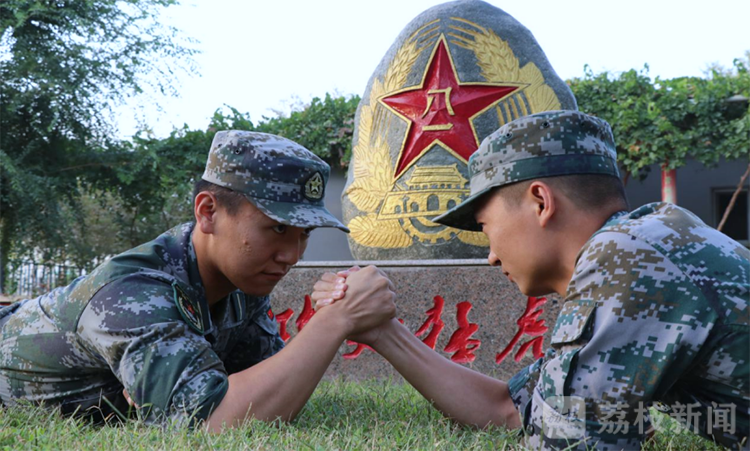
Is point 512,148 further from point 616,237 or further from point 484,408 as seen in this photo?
point 484,408

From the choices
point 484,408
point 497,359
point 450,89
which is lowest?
point 497,359

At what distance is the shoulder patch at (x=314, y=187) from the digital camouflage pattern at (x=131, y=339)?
20.2 inches

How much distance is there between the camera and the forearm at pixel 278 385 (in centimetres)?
212

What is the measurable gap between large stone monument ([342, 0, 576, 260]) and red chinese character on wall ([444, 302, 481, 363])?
55 centimetres

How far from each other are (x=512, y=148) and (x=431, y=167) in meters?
3.21

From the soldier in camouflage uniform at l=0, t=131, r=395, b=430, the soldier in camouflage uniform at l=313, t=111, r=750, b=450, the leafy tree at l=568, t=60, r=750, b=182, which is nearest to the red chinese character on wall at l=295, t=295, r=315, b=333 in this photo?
the soldier in camouflage uniform at l=0, t=131, r=395, b=430

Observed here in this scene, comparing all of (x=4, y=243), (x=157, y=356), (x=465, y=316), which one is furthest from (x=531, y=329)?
(x=4, y=243)

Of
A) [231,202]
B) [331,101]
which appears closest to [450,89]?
[231,202]

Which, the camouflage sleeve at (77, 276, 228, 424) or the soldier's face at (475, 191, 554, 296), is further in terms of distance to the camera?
the camouflage sleeve at (77, 276, 228, 424)

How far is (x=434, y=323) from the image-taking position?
15.5ft

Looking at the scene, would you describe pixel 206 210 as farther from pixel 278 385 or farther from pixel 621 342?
pixel 621 342

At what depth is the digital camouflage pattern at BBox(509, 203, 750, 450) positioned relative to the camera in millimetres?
1616

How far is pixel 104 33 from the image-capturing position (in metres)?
9.69

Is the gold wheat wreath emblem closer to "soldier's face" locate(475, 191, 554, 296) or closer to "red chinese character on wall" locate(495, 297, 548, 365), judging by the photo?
"red chinese character on wall" locate(495, 297, 548, 365)
